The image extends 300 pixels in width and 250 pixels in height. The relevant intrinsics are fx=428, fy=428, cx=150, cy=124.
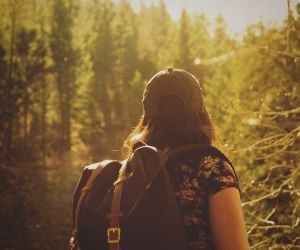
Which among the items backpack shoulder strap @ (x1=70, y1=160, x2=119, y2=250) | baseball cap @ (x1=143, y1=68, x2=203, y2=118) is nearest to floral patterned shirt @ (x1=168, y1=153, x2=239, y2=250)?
baseball cap @ (x1=143, y1=68, x2=203, y2=118)

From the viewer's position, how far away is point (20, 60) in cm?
2842

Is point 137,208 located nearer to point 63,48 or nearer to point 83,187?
point 83,187

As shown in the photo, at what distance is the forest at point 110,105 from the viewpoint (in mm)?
4875

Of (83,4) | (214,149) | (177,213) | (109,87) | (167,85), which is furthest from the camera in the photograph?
(83,4)

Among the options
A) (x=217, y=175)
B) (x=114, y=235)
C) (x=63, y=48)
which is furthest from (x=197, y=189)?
(x=63, y=48)

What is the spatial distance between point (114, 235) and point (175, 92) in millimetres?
768

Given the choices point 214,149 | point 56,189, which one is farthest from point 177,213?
point 56,189

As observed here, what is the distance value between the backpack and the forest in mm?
618

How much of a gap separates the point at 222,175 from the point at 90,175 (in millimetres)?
705

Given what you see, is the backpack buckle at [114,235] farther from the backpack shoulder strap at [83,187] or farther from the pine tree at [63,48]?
the pine tree at [63,48]

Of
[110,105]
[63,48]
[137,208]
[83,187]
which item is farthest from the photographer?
[110,105]

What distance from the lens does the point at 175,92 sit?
2.19 m

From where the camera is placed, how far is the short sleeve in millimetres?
1951

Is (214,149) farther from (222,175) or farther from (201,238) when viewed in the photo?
(201,238)
